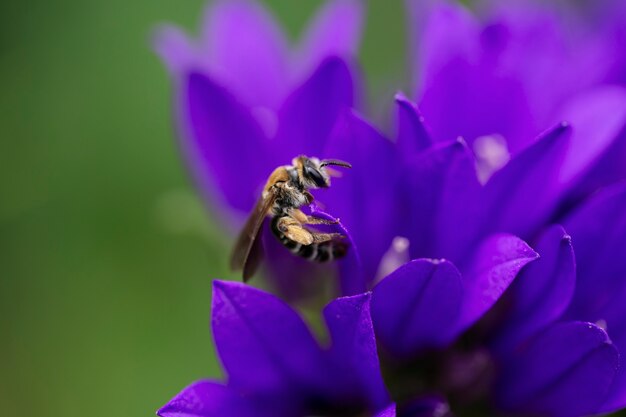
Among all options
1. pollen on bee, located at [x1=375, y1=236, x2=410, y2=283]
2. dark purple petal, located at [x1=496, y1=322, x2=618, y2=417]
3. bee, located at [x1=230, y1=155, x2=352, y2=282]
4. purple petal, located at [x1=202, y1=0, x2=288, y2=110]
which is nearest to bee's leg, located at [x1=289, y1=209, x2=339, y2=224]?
bee, located at [x1=230, y1=155, x2=352, y2=282]

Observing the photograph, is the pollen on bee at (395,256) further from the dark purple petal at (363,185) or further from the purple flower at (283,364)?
the purple flower at (283,364)

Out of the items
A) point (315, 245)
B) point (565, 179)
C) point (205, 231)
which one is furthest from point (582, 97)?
point (205, 231)

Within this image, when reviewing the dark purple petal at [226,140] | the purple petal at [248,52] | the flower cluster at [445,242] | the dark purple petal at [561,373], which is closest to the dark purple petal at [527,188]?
the flower cluster at [445,242]

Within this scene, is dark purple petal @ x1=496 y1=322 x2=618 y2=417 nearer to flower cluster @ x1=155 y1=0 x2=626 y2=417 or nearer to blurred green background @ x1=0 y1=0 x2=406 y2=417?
flower cluster @ x1=155 y1=0 x2=626 y2=417

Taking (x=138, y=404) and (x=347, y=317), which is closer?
(x=347, y=317)

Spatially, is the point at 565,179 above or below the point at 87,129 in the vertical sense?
above

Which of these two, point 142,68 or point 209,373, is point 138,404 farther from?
point 142,68
